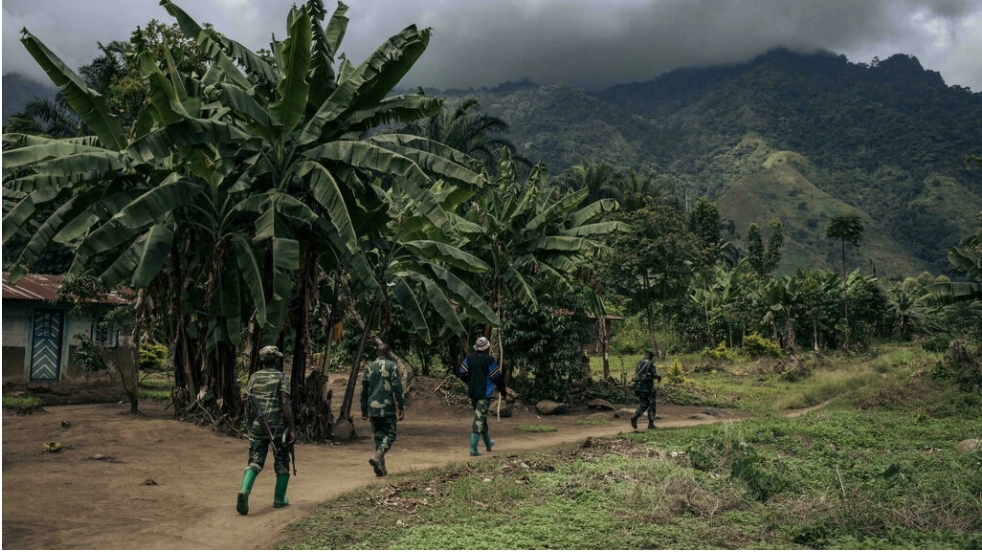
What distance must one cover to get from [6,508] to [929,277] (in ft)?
221

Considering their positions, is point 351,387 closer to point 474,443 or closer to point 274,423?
point 474,443

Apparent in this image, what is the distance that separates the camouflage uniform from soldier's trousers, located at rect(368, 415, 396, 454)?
198 cm

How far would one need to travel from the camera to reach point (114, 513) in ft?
26.5

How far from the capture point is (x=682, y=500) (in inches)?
327

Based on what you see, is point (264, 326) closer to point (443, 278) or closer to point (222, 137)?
point (222, 137)

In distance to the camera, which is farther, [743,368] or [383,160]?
[743,368]

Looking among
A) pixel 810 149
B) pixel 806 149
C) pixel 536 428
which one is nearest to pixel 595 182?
pixel 536 428

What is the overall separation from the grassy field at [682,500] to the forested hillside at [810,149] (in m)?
50.5

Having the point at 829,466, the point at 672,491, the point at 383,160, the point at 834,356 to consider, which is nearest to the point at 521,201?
the point at 383,160

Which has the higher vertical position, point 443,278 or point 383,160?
point 383,160

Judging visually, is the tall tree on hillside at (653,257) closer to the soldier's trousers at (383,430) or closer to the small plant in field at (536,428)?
the small plant in field at (536,428)

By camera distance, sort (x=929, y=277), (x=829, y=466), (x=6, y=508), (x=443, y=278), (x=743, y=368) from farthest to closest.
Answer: (x=929, y=277) < (x=743, y=368) < (x=443, y=278) < (x=829, y=466) < (x=6, y=508)

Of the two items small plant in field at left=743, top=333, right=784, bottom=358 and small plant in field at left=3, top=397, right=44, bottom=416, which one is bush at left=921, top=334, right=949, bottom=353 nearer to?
small plant in field at left=743, top=333, right=784, bottom=358

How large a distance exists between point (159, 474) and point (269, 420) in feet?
9.45
